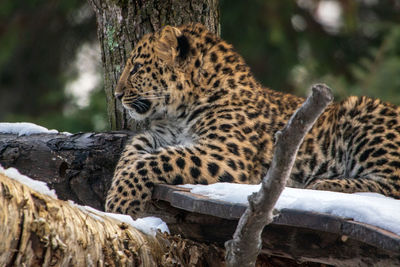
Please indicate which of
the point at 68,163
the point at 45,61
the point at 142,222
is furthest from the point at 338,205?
the point at 45,61

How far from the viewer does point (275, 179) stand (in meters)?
3.02

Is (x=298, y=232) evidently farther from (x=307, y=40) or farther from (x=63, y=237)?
(x=307, y=40)

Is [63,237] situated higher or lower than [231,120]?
lower

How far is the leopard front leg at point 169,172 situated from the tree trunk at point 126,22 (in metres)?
1.22

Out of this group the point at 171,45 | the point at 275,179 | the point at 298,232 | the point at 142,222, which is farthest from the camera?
the point at 171,45

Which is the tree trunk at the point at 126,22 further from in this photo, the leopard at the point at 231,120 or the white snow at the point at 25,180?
the white snow at the point at 25,180

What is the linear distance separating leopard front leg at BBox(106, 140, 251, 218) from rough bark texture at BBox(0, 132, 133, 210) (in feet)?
1.27

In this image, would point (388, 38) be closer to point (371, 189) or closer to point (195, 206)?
point (371, 189)

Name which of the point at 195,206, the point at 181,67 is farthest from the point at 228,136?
the point at 195,206

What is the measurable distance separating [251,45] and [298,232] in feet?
35.7

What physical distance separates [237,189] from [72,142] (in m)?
2.35

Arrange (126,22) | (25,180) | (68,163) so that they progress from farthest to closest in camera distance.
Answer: (126,22), (68,163), (25,180)

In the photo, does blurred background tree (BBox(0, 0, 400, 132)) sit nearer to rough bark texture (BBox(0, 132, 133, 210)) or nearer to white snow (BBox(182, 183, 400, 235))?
rough bark texture (BBox(0, 132, 133, 210))

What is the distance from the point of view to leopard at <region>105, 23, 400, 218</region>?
5855mm
